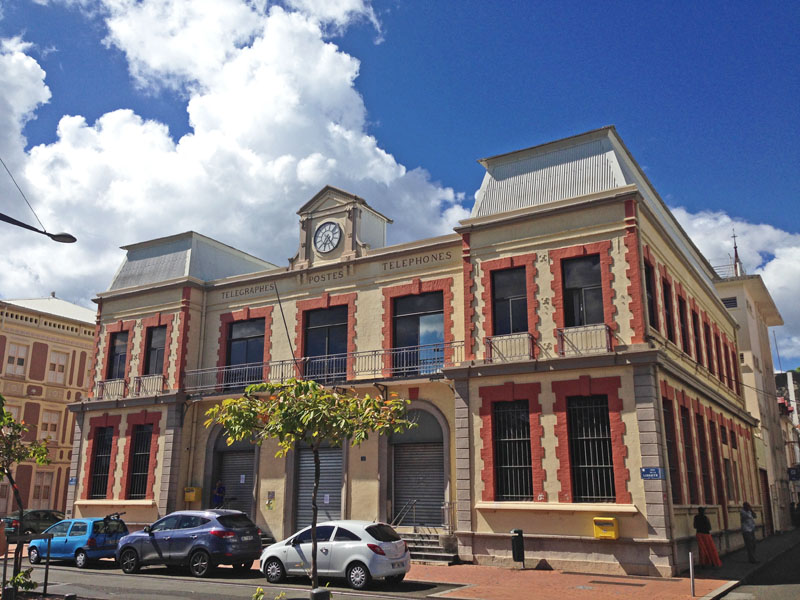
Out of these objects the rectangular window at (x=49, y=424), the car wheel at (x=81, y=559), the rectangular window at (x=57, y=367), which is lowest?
the car wheel at (x=81, y=559)

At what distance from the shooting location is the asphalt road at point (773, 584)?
613 inches

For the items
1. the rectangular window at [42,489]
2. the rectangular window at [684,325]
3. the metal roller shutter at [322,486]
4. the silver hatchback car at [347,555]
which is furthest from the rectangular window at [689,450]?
the rectangular window at [42,489]

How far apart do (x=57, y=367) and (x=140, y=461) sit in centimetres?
1818

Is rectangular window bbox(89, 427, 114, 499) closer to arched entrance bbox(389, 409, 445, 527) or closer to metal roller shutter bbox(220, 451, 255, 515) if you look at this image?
metal roller shutter bbox(220, 451, 255, 515)

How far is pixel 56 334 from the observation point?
4275cm

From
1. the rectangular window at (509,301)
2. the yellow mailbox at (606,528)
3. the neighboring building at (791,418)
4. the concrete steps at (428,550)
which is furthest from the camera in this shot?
the neighboring building at (791,418)

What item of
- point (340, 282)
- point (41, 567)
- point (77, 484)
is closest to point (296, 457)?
point (340, 282)

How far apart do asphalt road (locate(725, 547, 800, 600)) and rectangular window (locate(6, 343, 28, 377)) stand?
3782cm

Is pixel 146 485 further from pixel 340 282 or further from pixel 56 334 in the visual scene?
pixel 56 334

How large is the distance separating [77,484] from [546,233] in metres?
21.3

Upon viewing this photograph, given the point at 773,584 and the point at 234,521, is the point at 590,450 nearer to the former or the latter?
the point at 773,584

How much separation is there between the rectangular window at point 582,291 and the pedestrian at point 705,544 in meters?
6.14

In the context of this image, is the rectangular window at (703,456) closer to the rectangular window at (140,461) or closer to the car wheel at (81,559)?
the car wheel at (81,559)

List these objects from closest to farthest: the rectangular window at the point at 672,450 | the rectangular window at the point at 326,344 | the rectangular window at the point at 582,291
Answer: the rectangular window at the point at 672,450 < the rectangular window at the point at 582,291 < the rectangular window at the point at 326,344
